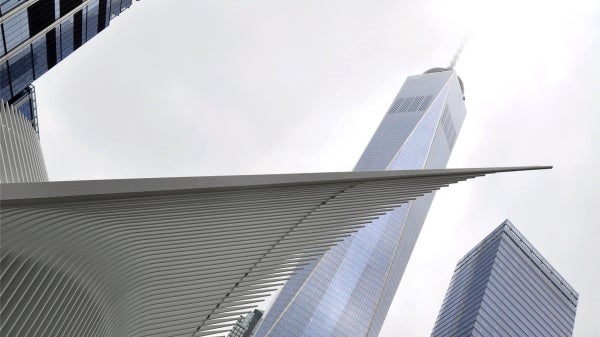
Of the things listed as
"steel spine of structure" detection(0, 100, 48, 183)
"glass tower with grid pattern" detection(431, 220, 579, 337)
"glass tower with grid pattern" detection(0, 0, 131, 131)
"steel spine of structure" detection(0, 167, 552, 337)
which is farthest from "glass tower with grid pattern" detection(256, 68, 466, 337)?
"steel spine of structure" detection(0, 167, 552, 337)

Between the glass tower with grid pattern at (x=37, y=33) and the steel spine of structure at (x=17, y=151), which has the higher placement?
the glass tower with grid pattern at (x=37, y=33)

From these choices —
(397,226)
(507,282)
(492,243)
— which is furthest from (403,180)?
(397,226)

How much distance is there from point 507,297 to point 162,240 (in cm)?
13160

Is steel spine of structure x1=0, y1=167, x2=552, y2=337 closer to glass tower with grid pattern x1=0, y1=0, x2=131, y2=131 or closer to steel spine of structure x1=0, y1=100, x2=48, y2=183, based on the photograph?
steel spine of structure x1=0, y1=100, x2=48, y2=183

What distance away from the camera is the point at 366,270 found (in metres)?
156

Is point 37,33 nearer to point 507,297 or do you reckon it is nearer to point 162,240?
point 162,240

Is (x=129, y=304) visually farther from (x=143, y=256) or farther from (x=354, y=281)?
(x=354, y=281)

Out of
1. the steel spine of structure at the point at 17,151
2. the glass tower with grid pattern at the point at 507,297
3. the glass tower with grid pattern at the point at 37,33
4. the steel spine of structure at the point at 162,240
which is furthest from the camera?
the glass tower with grid pattern at the point at 507,297

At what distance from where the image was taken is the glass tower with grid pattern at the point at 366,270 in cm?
13962

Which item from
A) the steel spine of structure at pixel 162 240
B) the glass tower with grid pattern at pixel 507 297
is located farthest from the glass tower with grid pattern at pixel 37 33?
the glass tower with grid pattern at pixel 507 297

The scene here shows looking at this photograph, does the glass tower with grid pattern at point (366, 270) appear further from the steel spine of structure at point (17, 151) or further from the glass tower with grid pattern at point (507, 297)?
the steel spine of structure at point (17, 151)

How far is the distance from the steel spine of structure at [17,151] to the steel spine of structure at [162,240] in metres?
9.32

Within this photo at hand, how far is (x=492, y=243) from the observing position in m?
150

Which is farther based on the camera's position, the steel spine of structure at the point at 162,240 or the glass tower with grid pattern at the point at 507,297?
the glass tower with grid pattern at the point at 507,297
